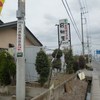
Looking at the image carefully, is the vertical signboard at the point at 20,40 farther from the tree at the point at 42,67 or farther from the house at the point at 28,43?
the house at the point at 28,43

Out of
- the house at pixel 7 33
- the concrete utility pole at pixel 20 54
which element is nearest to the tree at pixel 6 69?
the concrete utility pole at pixel 20 54

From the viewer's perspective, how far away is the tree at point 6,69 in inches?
393

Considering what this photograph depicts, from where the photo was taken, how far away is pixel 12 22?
48.2 feet

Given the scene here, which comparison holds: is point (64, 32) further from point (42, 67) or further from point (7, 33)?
point (42, 67)

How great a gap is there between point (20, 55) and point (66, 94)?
225 inches

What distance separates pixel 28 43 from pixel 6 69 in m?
8.43

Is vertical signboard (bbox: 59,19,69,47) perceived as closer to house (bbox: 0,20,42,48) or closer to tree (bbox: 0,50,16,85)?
house (bbox: 0,20,42,48)

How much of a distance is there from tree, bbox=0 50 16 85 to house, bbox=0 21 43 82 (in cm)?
228

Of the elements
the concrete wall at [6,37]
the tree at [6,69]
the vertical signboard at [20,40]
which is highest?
the concrete wall at [6,37]

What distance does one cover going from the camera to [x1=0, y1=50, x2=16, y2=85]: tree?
9.98 m

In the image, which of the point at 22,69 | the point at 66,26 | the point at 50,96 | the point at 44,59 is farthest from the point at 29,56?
the point at 66,26

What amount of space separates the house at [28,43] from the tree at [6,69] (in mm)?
2285

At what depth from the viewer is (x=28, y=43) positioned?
18.4 m

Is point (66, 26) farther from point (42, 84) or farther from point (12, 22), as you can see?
point (42, 84)
